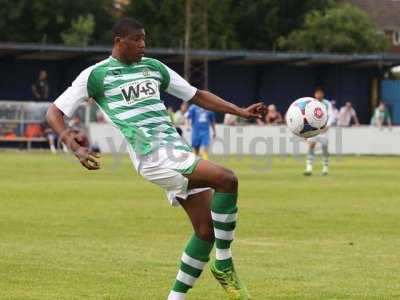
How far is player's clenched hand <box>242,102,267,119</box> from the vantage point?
9.56 metres

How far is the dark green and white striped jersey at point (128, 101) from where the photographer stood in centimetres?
902

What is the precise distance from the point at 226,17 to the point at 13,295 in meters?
73.6

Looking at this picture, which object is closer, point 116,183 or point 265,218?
point 265,218

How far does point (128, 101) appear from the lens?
9.06 meters

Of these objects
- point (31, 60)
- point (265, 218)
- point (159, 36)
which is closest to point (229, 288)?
point (265, 218)

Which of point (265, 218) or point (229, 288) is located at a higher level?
point (229, 288)

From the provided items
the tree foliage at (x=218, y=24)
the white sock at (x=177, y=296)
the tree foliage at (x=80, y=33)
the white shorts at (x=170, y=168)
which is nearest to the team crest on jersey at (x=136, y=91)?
the white shorts at (x=170, y=168)

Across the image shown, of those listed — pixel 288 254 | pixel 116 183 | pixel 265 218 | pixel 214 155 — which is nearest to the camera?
pixel 288 254

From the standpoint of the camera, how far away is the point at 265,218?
1766 cm

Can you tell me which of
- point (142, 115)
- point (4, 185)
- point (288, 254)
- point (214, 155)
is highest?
point (142, 115)

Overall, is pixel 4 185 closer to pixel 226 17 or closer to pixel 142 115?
pixel 142 115

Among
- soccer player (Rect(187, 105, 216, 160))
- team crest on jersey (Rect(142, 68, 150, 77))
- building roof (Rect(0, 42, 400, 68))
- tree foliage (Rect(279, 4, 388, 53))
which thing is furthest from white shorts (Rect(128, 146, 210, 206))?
tree foliage (Rect(279, 4, 388, 53))

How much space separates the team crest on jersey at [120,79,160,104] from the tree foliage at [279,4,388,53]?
2784 inches

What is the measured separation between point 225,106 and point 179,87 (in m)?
0.41
